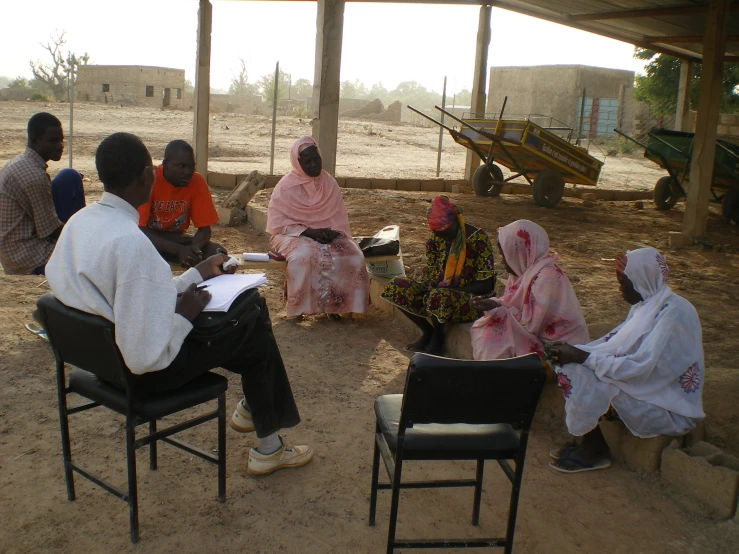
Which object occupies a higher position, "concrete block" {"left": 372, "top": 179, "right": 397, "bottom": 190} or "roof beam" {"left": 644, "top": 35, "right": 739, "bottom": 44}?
"roof beam" {"left": 644, "top": 35, "right": 739, "bottom": 44}

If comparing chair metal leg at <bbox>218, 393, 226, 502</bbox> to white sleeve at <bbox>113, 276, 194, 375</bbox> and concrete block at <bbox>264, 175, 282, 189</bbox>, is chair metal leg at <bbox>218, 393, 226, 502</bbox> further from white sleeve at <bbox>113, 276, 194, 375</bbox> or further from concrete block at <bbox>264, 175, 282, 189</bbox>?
concrete block at <bbox>264, 175, 282, 189</bbox>

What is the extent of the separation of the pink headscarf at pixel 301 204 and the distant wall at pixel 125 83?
2888cm

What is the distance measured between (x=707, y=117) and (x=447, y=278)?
5287 millimetres

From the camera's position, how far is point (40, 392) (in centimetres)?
400

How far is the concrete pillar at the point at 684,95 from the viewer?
14648 mm

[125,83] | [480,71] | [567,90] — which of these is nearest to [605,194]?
[480,71]

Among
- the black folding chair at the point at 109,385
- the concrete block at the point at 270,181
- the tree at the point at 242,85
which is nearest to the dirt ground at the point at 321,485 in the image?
the black folding chair at the point at 109,385

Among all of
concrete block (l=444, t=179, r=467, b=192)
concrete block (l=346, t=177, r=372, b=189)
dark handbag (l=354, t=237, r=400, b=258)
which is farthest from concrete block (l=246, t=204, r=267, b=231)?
concrete block (l=444, t=179, r=467, b=192)

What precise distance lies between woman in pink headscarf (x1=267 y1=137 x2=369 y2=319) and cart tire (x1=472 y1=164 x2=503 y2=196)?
6576 millimetres

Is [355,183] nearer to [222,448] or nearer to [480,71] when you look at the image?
[480,71]

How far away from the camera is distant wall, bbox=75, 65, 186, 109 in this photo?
33000 mm

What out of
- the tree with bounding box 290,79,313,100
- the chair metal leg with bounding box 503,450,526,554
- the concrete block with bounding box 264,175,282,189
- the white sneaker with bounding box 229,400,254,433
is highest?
the tree with bounding box 290,79,313,100

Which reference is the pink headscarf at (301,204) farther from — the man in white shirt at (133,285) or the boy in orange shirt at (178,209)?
the man in white shirt at (133,285)

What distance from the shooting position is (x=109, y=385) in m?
2.69
